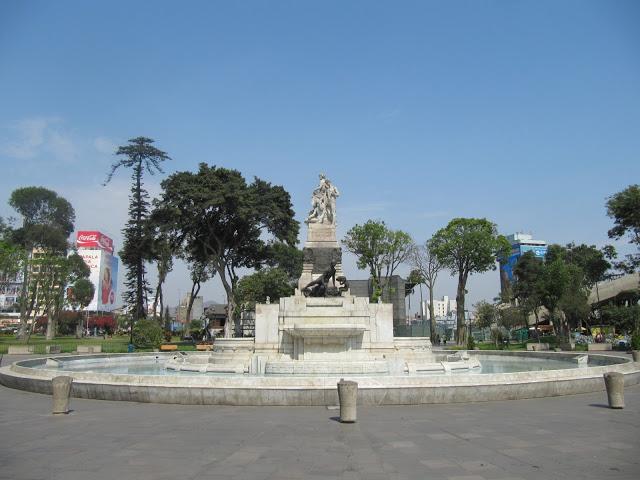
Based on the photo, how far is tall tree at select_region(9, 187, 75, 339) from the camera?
74312 mm

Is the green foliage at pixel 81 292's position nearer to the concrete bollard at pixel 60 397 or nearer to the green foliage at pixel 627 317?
the green foliage at pixel 627 317

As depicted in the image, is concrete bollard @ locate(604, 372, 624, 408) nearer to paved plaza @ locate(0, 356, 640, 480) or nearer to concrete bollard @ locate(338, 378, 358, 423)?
paved plaza @ locate(0, 356, 640, 480)

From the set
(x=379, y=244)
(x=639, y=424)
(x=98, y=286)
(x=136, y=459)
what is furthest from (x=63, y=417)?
(x=98, y=286)

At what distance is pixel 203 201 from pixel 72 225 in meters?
49.3

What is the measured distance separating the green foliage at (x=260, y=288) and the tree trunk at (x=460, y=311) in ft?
85.4

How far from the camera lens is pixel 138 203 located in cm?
5738

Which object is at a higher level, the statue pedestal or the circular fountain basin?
the statue pedestal

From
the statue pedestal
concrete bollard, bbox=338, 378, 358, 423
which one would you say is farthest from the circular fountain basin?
the statue pedestal

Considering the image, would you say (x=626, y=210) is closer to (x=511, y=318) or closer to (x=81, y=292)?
(x=511, y=318)

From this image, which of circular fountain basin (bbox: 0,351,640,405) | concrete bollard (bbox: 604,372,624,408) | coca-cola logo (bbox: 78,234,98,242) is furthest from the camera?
coca-cola logo (bbox: 78,234,98,242)

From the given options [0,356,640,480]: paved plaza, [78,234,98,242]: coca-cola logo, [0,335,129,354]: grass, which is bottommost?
[0,335,129,354]: grass

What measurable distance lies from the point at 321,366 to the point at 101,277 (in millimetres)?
143284

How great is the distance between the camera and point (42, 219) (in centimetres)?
8119

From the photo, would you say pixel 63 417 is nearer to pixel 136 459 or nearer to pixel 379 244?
pixel 136 459
